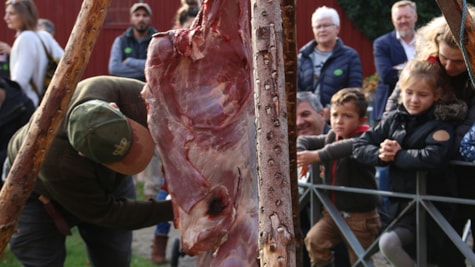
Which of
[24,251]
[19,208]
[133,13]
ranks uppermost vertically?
[133,13]

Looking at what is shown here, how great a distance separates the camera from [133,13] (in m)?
7.41

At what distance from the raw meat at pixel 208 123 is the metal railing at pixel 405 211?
3.34 feet

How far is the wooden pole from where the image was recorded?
9.44 feet

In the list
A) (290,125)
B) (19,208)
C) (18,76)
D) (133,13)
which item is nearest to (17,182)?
(19,208)

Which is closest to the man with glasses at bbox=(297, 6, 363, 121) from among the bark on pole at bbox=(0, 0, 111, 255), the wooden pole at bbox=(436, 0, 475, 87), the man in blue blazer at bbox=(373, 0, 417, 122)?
the man in blue blazer at bbox=(373, 0, 417, 122)

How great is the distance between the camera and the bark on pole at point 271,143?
247 centimetres

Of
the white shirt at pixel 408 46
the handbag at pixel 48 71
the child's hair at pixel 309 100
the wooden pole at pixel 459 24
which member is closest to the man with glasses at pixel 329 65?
the white shirt at pixel 408 46

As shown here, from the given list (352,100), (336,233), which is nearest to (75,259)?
(336,233)

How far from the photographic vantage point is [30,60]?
20.4 feet

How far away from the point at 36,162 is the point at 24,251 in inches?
34.3

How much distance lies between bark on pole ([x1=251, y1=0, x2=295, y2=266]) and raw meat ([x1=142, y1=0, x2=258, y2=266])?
692 mm

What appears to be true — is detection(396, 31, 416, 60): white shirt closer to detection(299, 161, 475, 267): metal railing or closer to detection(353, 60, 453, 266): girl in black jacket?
detection(299, 161, 475, 267): metal railing

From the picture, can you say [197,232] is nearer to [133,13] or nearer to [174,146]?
[174,146]

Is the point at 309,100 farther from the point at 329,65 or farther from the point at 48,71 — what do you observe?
the point at 48,71
